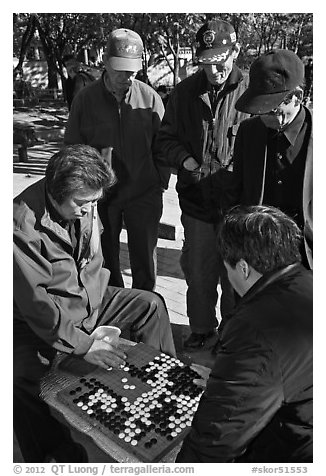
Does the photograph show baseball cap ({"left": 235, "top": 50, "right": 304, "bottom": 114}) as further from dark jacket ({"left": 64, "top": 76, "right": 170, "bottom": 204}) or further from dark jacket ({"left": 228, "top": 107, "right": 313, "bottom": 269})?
dark jacket ({"left": 64, "top": 76, "right": 170, "bottom": 204})

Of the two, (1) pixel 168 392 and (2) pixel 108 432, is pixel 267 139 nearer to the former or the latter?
(1) pixel 168 392

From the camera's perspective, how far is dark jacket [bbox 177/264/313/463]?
155 centimetres

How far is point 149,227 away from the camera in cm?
352

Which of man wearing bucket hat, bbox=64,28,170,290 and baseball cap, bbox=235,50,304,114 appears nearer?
baseball cap, bbox=235,50,304,114

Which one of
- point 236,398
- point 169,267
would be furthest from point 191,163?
point 169,267

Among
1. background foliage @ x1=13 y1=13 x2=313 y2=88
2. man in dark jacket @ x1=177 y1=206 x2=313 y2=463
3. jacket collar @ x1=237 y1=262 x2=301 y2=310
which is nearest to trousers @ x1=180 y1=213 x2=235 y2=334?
man in dark jacket @ x1=177 y1=206 x2=313 y2=463

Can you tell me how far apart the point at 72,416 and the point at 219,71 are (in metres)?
1.91

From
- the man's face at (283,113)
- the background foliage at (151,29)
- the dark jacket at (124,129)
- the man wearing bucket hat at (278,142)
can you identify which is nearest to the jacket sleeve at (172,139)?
the dark jacket at (124,129)

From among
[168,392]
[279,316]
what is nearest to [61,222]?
[168,392]

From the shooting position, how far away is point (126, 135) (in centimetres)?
332

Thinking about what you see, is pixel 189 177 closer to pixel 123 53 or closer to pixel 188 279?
pixel 188 279

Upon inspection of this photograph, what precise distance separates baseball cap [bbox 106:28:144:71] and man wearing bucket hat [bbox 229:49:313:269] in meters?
0.91

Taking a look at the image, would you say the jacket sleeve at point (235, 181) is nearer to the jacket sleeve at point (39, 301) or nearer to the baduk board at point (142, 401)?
the baduk board at point (142, 401)

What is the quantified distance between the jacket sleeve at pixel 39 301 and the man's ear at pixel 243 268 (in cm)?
93
